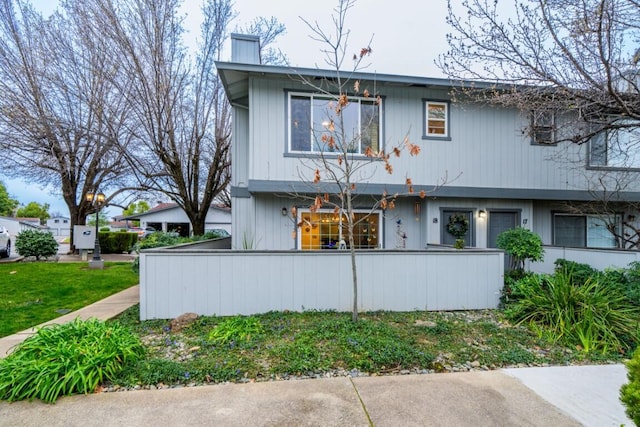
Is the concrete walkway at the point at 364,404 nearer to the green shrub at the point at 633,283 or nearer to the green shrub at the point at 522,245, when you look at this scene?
the green shrub at the point at 633,283

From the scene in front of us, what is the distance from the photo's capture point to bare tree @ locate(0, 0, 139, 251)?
11.0 meters

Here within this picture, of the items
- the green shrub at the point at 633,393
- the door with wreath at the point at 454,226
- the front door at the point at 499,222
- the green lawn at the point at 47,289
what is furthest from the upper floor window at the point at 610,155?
the green lawn at the point at 47,289

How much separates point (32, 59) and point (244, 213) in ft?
35.1

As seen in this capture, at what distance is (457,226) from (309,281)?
4.90 meters

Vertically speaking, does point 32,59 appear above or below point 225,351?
above

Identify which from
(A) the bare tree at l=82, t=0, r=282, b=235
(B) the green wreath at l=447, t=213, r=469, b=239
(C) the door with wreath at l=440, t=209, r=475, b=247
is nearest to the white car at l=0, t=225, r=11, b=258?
(A) the bare tree at l=82, t=0, r=282, b=235

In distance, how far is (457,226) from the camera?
27.8 ft

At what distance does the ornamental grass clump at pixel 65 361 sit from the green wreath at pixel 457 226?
7422 millimetres

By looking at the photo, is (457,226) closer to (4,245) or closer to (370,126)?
(370,126)

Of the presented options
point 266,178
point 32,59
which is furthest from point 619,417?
point 32,59

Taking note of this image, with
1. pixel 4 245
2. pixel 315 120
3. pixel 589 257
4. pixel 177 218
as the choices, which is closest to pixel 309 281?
pixel 315 120

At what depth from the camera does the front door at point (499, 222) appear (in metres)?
8.73

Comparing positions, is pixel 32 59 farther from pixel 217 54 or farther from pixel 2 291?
pixel 2 291

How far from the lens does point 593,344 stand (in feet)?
13.8
